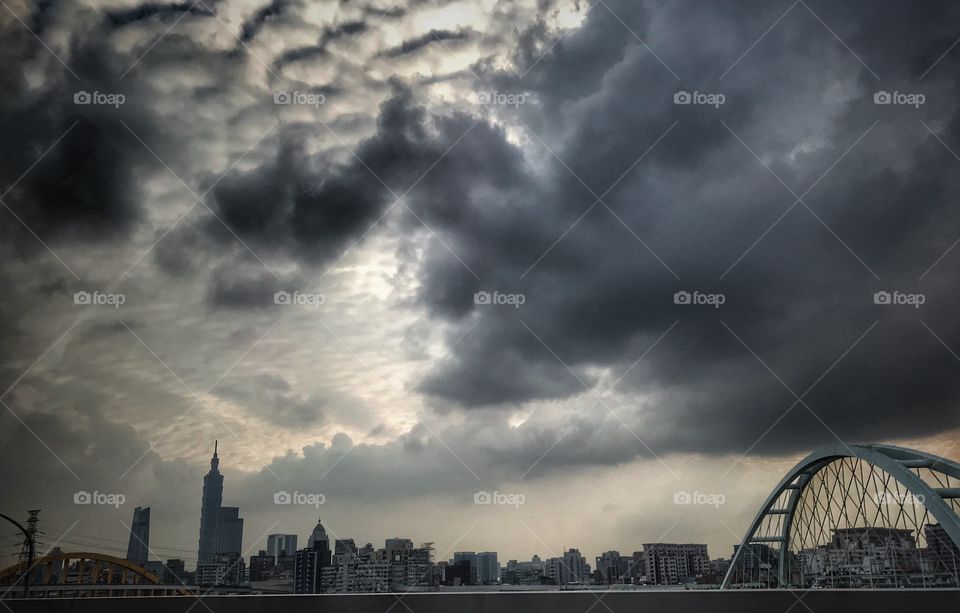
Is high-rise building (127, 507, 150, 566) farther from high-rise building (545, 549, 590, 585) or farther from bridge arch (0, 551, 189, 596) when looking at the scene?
high-rise building (545, 549, 590, 585)

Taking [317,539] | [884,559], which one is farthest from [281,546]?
[884,559]

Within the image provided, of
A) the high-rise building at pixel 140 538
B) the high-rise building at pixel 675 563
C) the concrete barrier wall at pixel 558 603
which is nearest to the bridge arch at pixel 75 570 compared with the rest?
the high-rise building at pixel 140 538

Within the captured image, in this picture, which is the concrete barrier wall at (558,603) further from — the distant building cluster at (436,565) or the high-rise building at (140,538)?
the high-rise building at (140,538)

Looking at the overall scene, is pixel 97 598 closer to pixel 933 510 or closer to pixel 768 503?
pixel 933 510

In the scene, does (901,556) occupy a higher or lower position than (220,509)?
lower

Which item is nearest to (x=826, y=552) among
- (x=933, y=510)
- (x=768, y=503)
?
(x=933, y=510)

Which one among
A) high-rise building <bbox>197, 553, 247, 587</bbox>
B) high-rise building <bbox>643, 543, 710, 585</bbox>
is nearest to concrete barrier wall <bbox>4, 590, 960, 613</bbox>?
high-rise building <bbox>197, 553, 247, 587</bbox>

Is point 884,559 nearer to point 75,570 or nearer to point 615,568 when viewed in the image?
point 615,568
